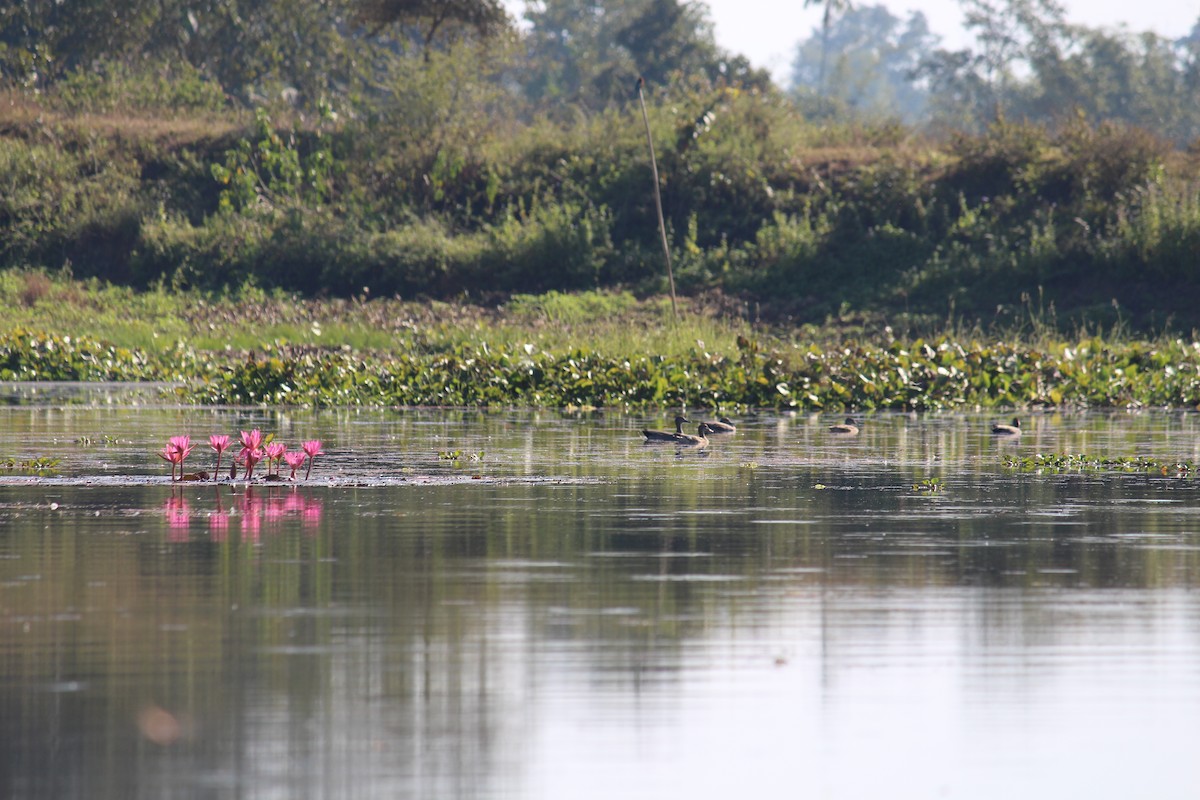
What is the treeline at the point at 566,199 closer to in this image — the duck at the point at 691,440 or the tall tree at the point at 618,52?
the tall tree at the point at 618,52

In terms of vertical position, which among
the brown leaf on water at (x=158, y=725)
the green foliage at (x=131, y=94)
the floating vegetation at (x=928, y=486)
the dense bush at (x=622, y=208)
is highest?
the green foliage at (x=131, y=94)

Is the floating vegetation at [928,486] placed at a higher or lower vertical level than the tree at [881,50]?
lower

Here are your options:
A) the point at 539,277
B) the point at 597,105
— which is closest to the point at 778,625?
the point at 539,277

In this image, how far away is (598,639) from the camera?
755 cm

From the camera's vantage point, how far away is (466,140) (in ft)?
151

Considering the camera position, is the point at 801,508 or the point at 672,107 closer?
the point at 801,508

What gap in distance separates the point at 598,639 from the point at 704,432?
12.2 metres

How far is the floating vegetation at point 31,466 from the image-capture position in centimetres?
1517

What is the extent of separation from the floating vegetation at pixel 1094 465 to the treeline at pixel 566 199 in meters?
18.5

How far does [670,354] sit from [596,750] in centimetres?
2261

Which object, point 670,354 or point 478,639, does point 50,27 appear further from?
point 478,639

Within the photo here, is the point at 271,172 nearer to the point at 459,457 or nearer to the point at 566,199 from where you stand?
the point at 566,199

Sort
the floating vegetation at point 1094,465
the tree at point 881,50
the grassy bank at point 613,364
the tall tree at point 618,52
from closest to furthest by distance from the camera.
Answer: the floating vegetation at point 1094,465 < the grassy bank at point 613,364 < the tall tree at point 618,52 < the tree at point 881,50

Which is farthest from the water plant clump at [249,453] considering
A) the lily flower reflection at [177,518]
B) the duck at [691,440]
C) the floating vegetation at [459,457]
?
the duck at [691,440]
